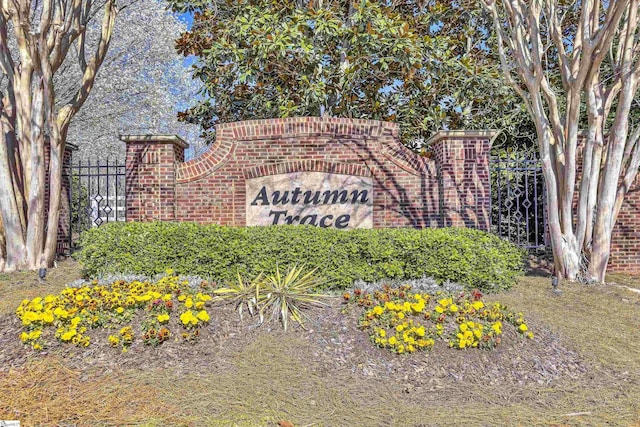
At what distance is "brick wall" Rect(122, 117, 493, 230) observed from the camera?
340 inches

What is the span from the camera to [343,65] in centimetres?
1159

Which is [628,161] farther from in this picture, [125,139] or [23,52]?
[23,52]

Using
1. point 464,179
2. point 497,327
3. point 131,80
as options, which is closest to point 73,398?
point 497,327

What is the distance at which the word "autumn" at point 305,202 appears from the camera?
8617 millimetres

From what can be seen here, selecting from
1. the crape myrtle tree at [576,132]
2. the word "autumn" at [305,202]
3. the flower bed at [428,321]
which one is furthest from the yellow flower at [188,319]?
the crape myrtle tree at [576,132]

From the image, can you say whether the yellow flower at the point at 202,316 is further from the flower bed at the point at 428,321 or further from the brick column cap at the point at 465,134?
the brick column cap at the point at 465,134

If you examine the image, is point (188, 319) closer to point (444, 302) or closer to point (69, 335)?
point (69, 335)

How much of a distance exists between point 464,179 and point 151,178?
18.6 ft

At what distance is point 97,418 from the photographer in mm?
3076

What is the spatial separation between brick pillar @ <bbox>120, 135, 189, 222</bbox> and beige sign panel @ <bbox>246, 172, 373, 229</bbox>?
1433 millimetres

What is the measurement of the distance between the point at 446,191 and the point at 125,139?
590cm

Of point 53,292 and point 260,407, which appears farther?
point 53,292

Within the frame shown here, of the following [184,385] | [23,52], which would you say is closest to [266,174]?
[23,52]

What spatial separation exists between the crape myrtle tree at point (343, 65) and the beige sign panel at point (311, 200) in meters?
2.64
